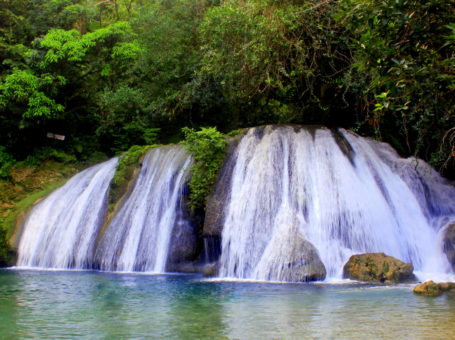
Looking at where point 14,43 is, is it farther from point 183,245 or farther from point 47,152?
point 183,245

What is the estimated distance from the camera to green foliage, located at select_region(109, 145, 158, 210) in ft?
51.0

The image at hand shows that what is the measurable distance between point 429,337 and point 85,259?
11.3 meters

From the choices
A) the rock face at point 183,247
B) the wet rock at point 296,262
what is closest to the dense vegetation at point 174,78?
the rock face at point 183,247

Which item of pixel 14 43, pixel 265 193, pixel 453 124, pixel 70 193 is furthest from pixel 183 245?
pixel 14 43

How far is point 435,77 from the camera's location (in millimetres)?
6371

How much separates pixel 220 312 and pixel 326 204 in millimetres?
5925

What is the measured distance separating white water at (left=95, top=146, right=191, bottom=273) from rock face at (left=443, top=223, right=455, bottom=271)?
674cm

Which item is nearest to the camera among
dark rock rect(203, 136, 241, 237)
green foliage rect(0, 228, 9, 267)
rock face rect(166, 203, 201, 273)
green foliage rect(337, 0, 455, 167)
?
green foliage rect(337, 0, 455, 167)

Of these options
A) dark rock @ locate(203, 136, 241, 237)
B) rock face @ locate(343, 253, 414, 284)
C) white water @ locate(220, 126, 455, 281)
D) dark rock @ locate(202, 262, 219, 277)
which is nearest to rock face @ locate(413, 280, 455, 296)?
rock face @ locate(343, 253, 414, 284)

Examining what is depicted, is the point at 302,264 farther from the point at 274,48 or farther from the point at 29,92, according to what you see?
the point at 29,92

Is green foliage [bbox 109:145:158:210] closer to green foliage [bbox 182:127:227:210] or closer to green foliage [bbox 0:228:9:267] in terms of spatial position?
green foliage [bbox 182:127:227:210]

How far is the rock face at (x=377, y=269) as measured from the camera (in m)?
9.79

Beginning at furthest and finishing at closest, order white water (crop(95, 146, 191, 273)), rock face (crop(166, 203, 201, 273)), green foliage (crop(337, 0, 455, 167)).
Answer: white water (crop(95, 146, 191, 273)) < rock face (crop(166, 203, 201, 273)) < green foliage (crop(337, 0, 455, 167))

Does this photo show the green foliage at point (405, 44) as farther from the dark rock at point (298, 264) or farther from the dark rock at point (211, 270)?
the dark rock at point (211, 270)
